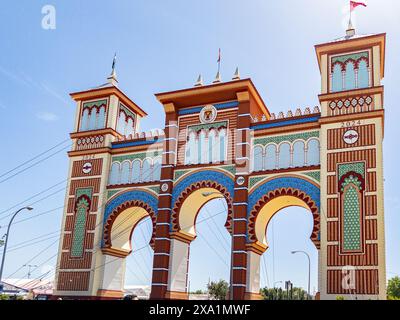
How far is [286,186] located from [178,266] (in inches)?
301

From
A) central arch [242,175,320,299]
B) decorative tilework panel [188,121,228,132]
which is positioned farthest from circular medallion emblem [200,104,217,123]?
central arch [242,175,320,299]

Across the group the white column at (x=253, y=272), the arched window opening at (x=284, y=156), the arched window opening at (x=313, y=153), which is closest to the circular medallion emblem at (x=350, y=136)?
the arched window opening at (x=313, y=153)

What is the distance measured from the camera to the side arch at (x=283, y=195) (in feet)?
83.4

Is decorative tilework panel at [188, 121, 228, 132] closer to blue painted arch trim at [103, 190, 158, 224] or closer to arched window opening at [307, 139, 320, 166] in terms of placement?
blue painted arch trim at [103, 190, 158, 224]

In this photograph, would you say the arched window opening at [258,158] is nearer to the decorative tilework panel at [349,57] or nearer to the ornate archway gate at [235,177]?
the ornate archway gate at [235,177]

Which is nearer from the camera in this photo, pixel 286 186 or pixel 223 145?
pixel 286 186

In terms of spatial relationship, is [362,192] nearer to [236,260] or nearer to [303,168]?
[303,168]

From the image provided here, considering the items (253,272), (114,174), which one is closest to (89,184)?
(114,174)

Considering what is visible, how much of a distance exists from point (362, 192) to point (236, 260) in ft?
23.2

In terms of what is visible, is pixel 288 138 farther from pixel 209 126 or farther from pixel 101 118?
pixel 101 118

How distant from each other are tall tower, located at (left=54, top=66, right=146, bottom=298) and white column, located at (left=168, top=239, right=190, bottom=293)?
178 inches

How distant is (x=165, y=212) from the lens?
94.4 feet

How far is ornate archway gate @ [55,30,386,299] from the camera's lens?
948 inches
